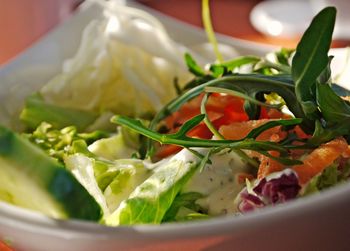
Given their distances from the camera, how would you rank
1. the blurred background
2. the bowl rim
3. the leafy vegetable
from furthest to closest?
the blurred background → the leafy vegetable → the bowl rim

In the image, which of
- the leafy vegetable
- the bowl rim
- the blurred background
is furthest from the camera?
the blurred background

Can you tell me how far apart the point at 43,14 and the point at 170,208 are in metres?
1.26

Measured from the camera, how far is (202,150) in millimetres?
1042

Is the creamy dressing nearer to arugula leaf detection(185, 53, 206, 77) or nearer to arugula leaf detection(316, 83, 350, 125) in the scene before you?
arugula leaf detection(316, 83, 350, 125)

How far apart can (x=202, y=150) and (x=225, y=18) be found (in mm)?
1350

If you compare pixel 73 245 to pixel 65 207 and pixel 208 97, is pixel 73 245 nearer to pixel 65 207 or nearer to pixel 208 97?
pixel 65 207

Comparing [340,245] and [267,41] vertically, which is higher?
[340,245]

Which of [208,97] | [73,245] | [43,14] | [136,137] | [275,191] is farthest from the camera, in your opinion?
[43,14]

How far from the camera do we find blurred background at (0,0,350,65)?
2008 mm

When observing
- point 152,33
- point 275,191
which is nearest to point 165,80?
point 152,33


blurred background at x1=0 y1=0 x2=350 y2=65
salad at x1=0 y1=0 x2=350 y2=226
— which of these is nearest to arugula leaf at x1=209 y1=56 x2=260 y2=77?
salad at x1=0 y1=0 x2=350 y2=226

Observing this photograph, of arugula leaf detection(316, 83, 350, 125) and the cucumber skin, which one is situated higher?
the cucumber skin

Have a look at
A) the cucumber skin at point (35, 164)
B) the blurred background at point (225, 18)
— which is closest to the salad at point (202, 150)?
the cucumber skin at point (35, 164)

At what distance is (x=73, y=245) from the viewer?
786mm
